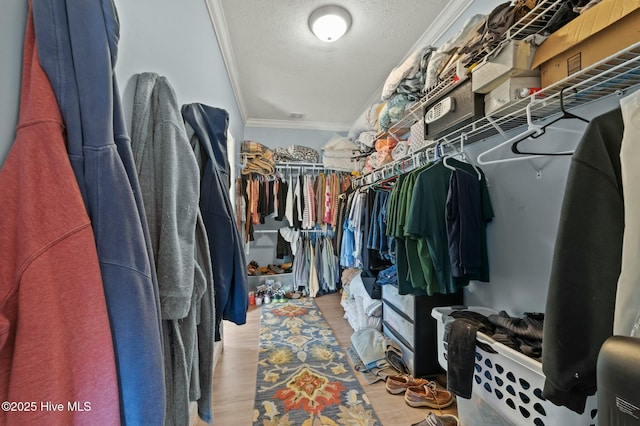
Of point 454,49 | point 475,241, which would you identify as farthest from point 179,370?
point 454,49

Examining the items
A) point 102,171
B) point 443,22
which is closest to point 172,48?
point 102,171

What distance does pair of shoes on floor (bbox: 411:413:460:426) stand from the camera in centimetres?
133

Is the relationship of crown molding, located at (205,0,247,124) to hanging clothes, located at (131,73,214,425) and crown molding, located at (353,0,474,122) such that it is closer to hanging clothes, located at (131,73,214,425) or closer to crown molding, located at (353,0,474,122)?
hanging clothes, located at (131,73,214,425)

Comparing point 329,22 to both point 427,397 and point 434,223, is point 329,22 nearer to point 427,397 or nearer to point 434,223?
point 434,223

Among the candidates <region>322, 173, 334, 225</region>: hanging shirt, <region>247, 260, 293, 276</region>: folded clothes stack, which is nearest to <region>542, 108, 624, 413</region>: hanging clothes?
<region>322, 173, 334, 225</region>: hanging shirt

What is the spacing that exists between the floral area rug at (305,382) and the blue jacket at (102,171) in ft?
4.01

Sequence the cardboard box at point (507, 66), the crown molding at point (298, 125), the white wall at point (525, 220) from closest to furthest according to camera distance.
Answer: the cardboard box at point (507, 66), the white wall at point (525, 220), the crown molding at point (298, 125)

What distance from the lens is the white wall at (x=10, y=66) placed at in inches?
19.3

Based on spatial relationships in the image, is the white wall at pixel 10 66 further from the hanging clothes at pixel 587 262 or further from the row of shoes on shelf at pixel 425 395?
the row of shoes on shelf at pixel 425 395

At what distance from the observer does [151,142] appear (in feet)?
2.79

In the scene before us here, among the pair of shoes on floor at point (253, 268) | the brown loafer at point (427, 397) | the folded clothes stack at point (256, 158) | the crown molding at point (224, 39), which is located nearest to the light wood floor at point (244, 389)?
the brown loafer at point (427, 397)

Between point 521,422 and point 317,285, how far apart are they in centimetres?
281

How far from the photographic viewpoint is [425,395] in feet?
5.10

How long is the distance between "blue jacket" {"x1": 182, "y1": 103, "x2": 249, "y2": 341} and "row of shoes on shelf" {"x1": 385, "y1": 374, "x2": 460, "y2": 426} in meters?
1.15
